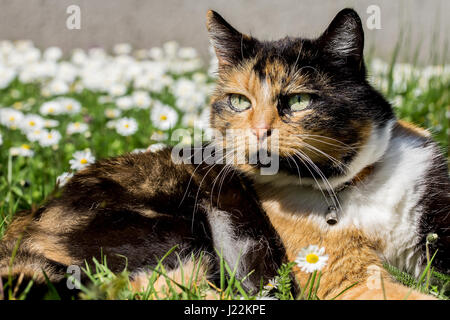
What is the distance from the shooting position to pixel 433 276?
1.66 metres

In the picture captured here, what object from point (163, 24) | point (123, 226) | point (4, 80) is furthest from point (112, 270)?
point (163, 24)

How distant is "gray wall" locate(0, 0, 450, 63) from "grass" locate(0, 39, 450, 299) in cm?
57

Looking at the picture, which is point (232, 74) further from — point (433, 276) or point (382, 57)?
point (382, 57)

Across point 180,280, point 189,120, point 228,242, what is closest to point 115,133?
point 189,120

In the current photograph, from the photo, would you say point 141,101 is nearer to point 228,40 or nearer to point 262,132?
point 228,40

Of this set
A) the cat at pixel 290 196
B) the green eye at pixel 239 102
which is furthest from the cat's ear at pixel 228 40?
the green eye at pixel 239 102

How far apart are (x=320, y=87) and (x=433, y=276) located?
0.74 m

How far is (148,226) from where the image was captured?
1695 millimetres

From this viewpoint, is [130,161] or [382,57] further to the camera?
[382,57]

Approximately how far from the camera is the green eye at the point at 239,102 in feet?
5.89

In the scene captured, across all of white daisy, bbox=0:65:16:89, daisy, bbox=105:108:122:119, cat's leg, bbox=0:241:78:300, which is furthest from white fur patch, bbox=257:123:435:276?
white daisy, bbox=0:65:16:89

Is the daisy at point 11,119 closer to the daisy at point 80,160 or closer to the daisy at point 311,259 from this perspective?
the daisy at point 80,160

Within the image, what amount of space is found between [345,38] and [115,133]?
6.05ft
